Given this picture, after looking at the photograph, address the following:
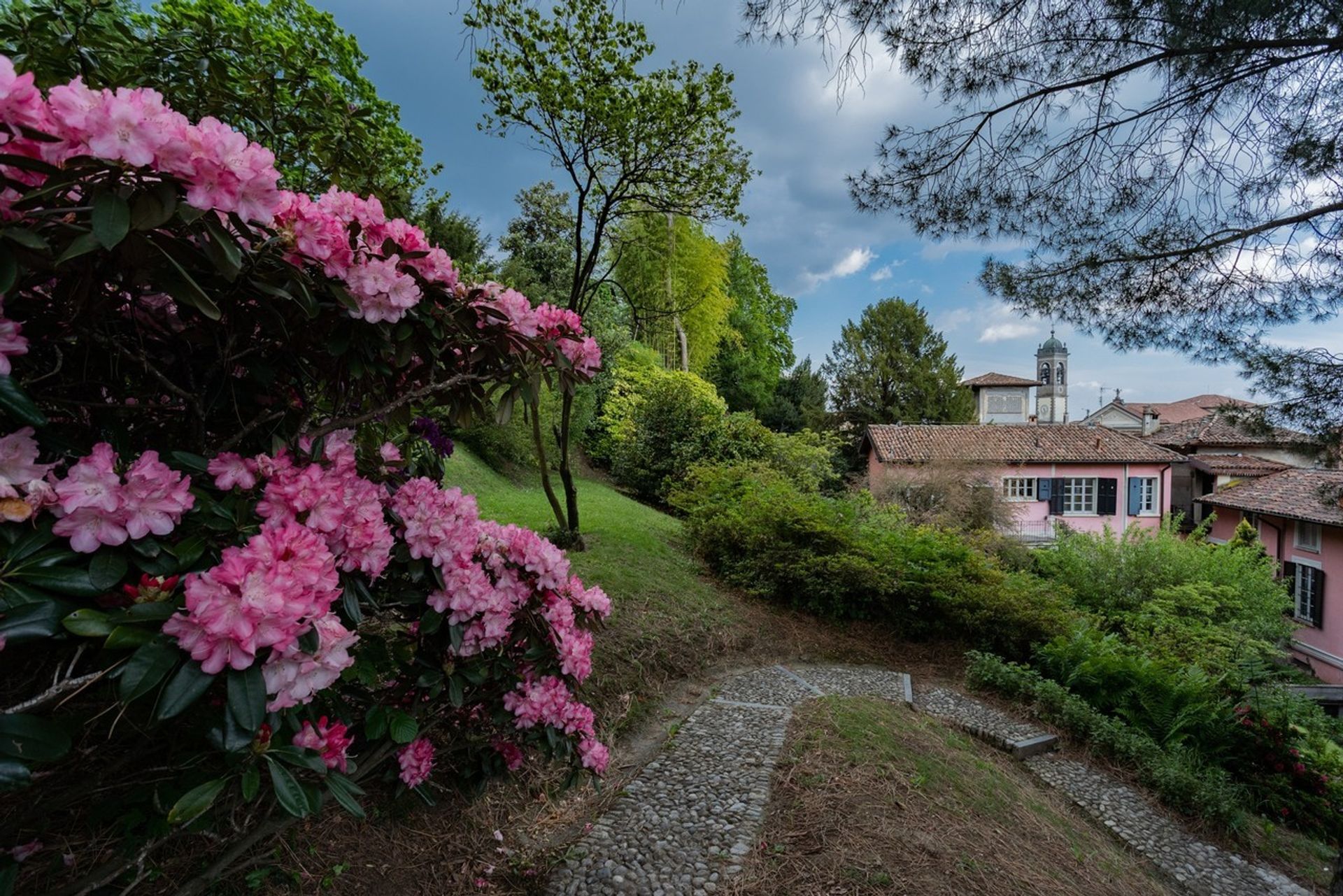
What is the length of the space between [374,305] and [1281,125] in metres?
4.16

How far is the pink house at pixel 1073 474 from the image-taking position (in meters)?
18.4

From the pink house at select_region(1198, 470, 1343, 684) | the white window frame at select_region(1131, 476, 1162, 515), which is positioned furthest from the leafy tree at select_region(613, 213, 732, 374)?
the white window frame at select_region(1131, 476, 1162, 515)

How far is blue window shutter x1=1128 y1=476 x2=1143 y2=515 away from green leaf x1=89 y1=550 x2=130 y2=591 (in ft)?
77.9

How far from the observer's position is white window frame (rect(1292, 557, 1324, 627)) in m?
12.2

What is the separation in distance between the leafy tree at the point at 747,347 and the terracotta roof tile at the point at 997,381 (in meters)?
9.95

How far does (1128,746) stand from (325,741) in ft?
16.9

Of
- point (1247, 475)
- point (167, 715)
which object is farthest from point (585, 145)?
point (1247, 475)

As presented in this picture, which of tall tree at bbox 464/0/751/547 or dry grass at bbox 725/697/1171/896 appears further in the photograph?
tall tree at bbox 464/0/751/547

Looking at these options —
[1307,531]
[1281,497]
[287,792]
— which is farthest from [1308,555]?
[287,792]

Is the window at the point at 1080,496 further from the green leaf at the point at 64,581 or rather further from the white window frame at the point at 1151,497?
the green leaf at the point at 64,581

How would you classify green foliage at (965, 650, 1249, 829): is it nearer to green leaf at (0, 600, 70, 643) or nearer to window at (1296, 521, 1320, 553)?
green leaf at (0, 600, 70, 643)

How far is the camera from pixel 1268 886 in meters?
3.19

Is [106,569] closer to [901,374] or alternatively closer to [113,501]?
[113,501]

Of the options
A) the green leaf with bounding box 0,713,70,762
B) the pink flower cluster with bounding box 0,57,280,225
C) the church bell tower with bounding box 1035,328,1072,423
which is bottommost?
the green leaf with bounding box 0,713,70,762
